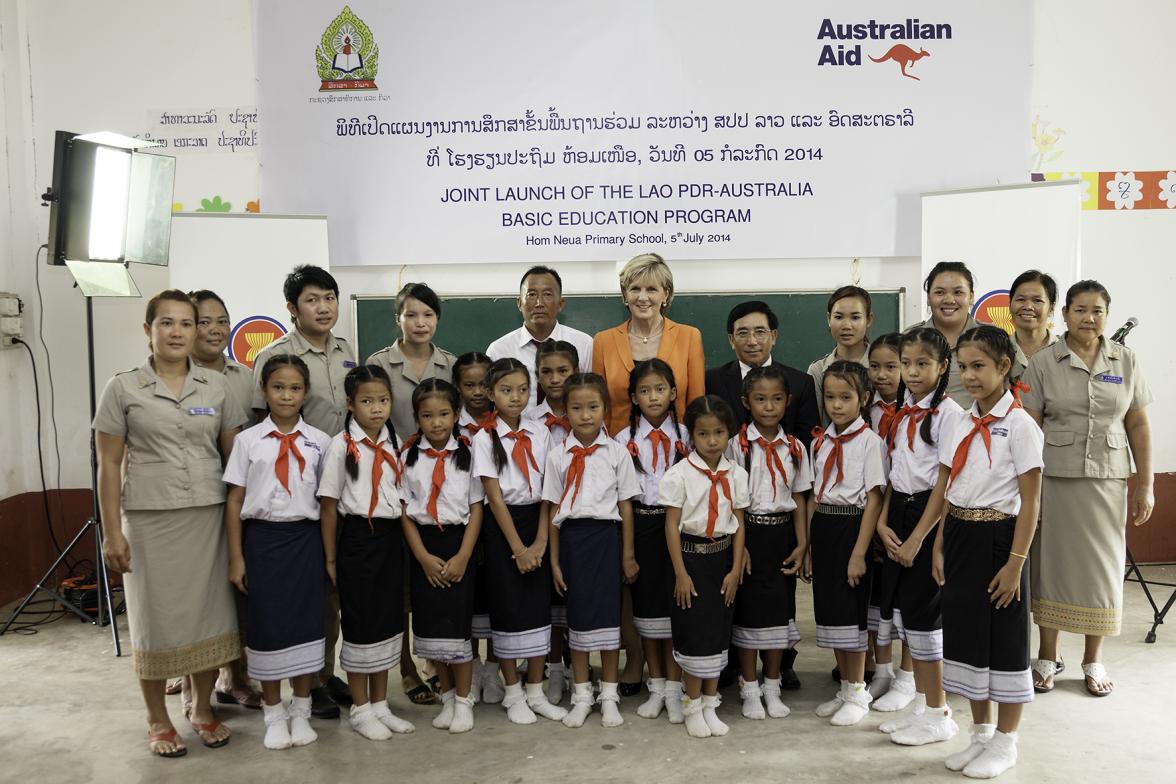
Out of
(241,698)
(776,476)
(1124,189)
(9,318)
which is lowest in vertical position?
(241,698)

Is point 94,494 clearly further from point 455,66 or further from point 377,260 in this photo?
point 455,66

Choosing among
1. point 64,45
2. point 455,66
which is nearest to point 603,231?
point 455,66

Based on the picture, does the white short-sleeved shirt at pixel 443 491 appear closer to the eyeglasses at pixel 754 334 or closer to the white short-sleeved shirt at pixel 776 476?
the white short-sleeved shirt at pixel 776 476

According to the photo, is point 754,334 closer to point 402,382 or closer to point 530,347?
point 530,347

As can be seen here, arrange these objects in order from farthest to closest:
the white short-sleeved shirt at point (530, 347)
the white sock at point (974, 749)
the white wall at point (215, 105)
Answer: the white wall at point (215, 105) → the white short-sleeved shirt at point (530, 347) → the white sock at point (974, 749)

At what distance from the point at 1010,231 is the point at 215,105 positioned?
14.6ft

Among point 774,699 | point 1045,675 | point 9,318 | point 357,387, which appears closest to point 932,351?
point 774,699

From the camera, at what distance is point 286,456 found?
2.85 metres

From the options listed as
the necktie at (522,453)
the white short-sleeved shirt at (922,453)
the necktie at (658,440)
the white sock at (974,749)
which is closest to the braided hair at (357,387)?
the necktie at (522,453)

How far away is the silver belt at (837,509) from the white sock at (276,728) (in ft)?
6.53

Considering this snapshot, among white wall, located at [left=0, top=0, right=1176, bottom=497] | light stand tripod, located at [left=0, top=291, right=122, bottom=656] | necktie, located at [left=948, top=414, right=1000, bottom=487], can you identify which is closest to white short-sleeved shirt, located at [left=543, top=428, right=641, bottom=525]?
necktie, located at [left=948, top=414, right=1000, bottom=487]

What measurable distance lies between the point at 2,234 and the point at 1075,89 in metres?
6.06

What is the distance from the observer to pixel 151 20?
4855mm

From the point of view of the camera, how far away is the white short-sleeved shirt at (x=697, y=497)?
9.42 feet
